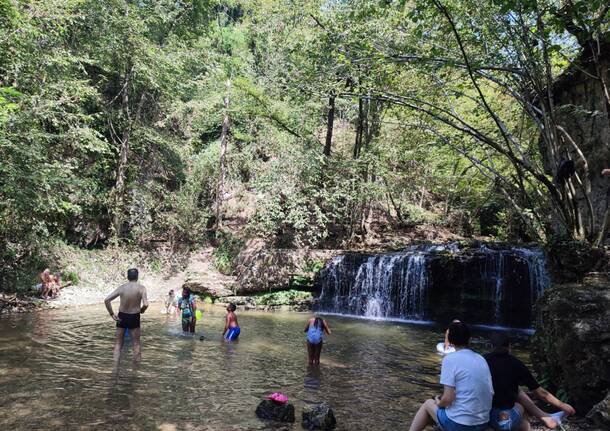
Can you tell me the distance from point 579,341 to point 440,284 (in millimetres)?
12799

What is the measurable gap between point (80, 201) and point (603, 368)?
71.0 feet

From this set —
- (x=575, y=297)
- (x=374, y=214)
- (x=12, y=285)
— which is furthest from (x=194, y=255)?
(x=575, y=297)

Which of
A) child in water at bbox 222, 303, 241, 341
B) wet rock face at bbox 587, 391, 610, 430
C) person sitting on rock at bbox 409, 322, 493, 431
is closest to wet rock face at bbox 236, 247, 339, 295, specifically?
child in water at bbox 222, 303, 241, 341

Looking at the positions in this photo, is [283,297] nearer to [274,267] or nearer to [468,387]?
[274,267]

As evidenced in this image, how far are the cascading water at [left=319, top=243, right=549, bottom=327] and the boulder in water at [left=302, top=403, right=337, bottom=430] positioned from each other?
13212 mm

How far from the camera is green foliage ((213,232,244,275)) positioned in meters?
23.1

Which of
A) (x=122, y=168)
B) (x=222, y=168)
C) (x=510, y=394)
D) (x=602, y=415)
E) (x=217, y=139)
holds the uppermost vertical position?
(x=217, y=139)

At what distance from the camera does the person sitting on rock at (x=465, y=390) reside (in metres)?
4.09

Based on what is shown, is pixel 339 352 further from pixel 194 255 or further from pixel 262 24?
pixel 262 24

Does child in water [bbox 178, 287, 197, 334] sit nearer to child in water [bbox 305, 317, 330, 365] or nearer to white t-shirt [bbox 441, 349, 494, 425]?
child in water [bbox 305, 317, 330, 365]

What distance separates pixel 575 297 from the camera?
6.65 m

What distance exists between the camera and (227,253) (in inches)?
944

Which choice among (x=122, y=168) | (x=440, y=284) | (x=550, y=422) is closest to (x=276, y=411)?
(x=550, y=422)

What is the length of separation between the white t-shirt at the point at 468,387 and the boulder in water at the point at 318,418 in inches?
91.7
